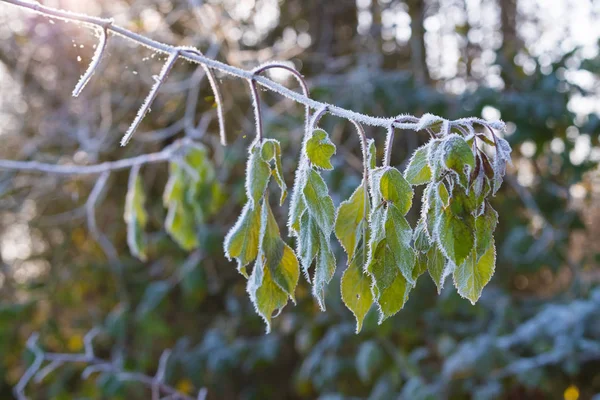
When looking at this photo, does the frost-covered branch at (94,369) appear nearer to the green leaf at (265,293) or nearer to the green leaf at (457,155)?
the green leaf at (265,293)

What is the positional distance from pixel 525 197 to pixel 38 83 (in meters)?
3.24

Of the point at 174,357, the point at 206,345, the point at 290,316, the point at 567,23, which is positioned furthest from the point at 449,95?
the point at 174,357

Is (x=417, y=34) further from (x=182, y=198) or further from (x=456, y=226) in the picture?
(x=456, y=226)

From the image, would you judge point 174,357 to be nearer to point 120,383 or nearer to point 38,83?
point 120,383

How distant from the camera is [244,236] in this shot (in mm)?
875

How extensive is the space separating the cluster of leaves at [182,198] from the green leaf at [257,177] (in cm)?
100

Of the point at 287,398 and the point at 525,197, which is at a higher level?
the point at 525,197

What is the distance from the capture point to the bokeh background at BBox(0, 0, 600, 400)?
2.93 m

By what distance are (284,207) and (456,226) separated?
2.49 meters

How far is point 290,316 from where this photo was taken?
3484 mm

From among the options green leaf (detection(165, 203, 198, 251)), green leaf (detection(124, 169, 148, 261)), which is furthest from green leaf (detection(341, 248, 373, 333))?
green leaf (detection(165, 203, 198, 251))

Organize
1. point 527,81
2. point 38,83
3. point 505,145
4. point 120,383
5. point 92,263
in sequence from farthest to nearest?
point 38,83 → point 92,263 → point 527,81 → point 120,383 → point 505,145

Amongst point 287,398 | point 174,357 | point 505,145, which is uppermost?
point 505,145

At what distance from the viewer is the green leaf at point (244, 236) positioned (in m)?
0.87
